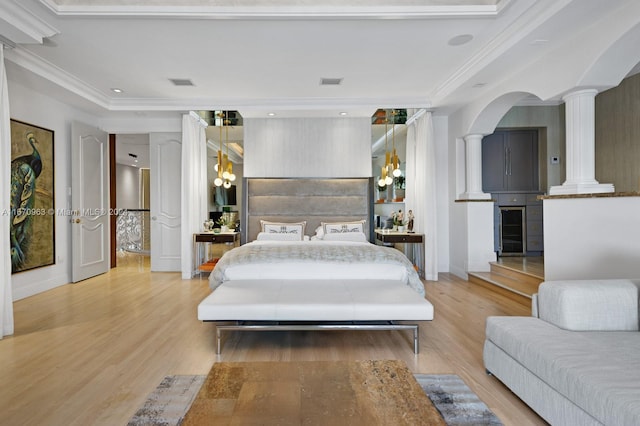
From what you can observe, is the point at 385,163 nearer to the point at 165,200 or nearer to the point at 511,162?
the point at 511,162

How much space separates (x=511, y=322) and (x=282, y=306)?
1.53 meters

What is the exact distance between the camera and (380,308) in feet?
8.91

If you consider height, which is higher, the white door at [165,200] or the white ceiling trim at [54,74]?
the white ceiling trim at [54,74]

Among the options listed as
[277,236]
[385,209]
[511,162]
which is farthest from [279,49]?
[511,162]

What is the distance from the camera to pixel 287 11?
10.0 ft

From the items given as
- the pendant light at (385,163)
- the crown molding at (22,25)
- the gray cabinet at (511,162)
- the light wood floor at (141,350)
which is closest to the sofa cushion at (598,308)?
the light wood floor at (141,350)

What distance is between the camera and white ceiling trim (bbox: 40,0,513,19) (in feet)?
9.92

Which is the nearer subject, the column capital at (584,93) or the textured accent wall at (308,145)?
the column capital at (584,93)

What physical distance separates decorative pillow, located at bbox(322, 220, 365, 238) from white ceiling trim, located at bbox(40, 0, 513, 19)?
3.28 meters

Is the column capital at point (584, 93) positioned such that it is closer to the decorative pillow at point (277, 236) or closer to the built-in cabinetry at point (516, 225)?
the built-in cabinetry at point (516, 225)

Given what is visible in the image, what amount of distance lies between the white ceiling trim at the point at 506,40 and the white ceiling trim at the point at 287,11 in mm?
277

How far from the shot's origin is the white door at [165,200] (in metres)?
6.35

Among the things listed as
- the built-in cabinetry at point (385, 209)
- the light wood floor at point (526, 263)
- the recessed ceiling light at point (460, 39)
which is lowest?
the light wood floor at point (526, 263)

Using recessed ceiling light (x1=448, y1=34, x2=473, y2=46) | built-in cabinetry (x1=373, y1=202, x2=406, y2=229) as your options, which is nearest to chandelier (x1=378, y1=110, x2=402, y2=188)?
built-in cabinetry (x1=373, y1=202, x2=406, y2=229)
